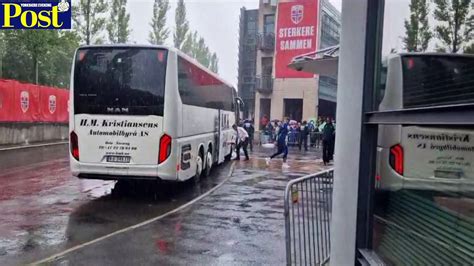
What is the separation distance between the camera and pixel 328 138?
1677 cm

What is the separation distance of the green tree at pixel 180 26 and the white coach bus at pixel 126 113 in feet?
140

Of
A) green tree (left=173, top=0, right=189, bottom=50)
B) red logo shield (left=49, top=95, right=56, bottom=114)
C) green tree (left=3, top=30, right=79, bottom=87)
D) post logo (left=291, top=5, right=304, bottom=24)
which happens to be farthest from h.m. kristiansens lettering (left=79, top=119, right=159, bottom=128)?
green tree (left=173, top=0, right=189, bottom=50)

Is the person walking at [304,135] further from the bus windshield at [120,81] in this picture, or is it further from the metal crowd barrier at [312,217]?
the metal crowd barrier at [312,217]

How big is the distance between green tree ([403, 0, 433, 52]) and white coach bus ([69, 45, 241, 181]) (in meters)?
7.09

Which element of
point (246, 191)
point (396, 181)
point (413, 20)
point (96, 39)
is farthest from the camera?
point (96, 39)

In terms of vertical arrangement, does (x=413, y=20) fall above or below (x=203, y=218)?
above

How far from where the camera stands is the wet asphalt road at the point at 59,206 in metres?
6.35

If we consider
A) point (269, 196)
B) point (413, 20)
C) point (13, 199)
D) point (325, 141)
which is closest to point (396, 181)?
point (413, 20)

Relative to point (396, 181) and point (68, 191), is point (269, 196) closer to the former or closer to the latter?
point (68, 191)

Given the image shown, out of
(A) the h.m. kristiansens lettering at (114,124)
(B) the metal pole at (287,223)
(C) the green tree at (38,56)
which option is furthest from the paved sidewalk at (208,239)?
(C) the green tree at (38,56)

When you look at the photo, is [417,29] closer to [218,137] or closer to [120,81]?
[120,81]

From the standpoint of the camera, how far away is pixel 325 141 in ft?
56.0

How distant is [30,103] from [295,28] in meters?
21.9

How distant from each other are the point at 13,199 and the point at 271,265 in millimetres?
6315
